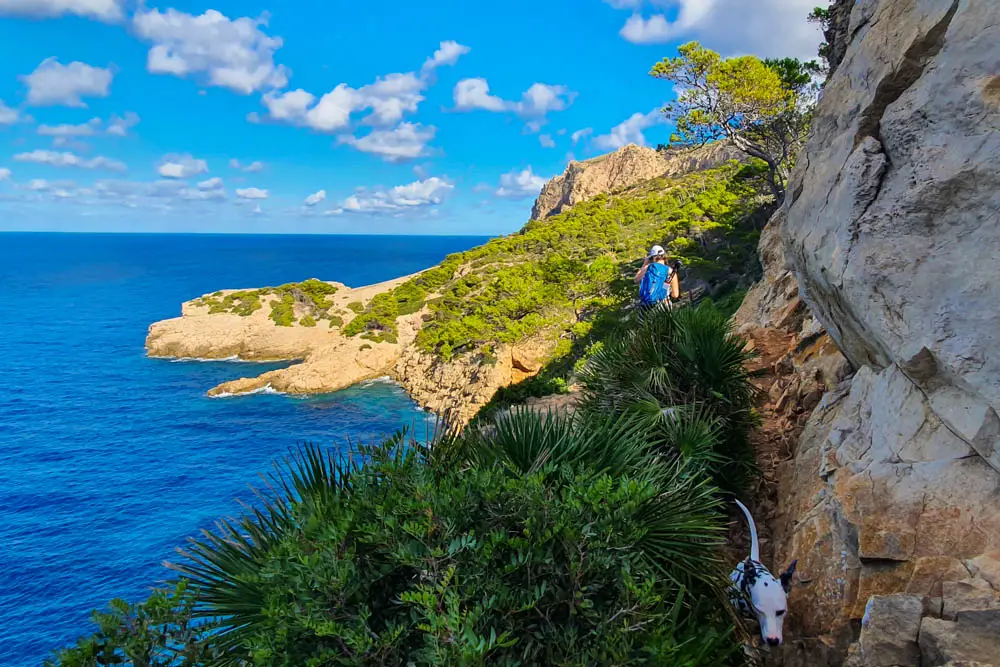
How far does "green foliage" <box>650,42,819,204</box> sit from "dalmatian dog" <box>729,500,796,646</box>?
2240cm

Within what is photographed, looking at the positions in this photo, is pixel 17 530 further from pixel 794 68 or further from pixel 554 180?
pixel 554 180

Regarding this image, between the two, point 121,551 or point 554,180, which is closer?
point 121,551

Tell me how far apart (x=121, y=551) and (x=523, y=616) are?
2879 centimetres

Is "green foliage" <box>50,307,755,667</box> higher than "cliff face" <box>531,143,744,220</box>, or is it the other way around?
"cliff face" <box>531,143,744,220</box>

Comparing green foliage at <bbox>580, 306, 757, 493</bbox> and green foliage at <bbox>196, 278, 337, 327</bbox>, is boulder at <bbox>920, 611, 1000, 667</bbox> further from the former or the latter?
green foliage at <bbox>196, 278, 337, 327</bbox>

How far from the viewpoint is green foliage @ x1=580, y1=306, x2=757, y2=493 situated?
21.5ft

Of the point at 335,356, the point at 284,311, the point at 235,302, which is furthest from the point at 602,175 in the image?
the point at 335,356

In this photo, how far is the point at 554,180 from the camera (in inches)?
5940

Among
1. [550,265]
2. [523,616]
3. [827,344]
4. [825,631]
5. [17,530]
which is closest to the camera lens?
[523,616]

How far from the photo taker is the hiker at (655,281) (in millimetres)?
8742

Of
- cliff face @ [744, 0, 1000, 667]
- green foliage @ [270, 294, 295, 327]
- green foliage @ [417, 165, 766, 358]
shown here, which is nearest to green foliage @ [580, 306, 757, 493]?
cliff face @ [744, 0, 1000, 667]

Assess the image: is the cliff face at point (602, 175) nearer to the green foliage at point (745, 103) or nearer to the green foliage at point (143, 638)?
the green foliage at point (745, 103)

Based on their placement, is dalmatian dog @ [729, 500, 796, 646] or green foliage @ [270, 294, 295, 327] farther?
green foliage @ [270, 294, 295, 327]

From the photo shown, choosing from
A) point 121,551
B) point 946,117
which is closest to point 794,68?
point 946,117
